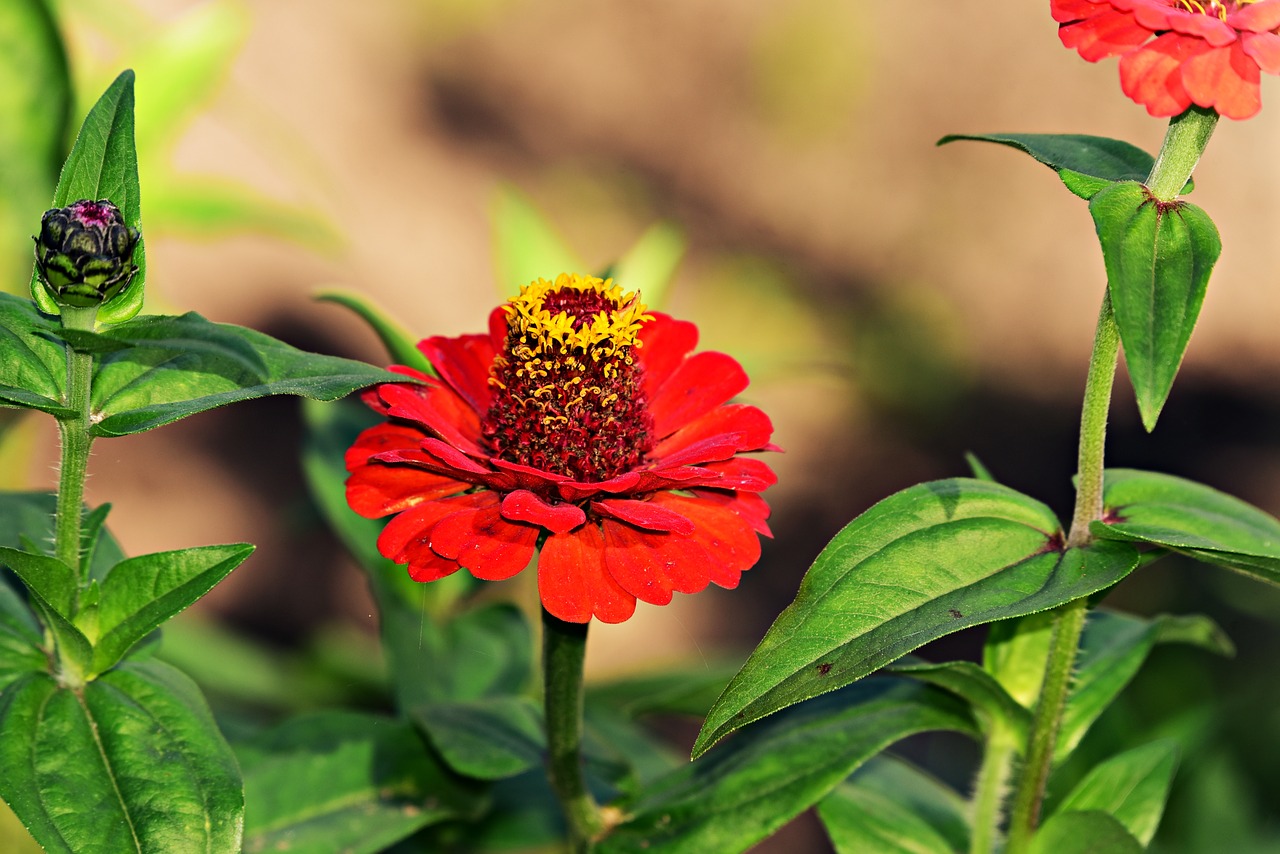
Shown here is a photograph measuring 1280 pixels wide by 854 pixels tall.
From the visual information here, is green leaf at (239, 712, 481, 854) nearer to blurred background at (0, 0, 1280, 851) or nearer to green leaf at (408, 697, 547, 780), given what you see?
green leaf at (408, 697, 547, 780)

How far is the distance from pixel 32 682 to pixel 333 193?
6.55 feet

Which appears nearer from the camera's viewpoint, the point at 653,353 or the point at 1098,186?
the point at 1098,186

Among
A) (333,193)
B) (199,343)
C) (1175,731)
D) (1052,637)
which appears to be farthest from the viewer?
(333,193)

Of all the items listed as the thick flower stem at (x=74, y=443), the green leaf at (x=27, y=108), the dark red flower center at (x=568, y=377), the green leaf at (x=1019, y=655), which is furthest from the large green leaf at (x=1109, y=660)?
the green leaf at (x=27, y=108)

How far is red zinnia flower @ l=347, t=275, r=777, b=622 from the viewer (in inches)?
39.5

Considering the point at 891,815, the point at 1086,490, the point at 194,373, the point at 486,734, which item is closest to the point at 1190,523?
the point at 1086,490

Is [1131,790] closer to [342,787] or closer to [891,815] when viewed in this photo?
[891,815]

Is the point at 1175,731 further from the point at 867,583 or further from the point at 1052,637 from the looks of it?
the point at 867,583

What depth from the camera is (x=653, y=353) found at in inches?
48.8

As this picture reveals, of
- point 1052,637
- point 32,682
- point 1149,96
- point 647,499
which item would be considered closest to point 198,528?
point 32,682

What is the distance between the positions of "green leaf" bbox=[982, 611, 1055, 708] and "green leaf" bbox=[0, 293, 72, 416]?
830 millimetres

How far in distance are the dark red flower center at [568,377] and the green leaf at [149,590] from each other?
253 mm

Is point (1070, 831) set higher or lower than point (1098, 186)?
lower

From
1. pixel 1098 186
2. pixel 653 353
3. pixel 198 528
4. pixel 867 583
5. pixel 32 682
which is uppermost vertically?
pixel 1098 186
